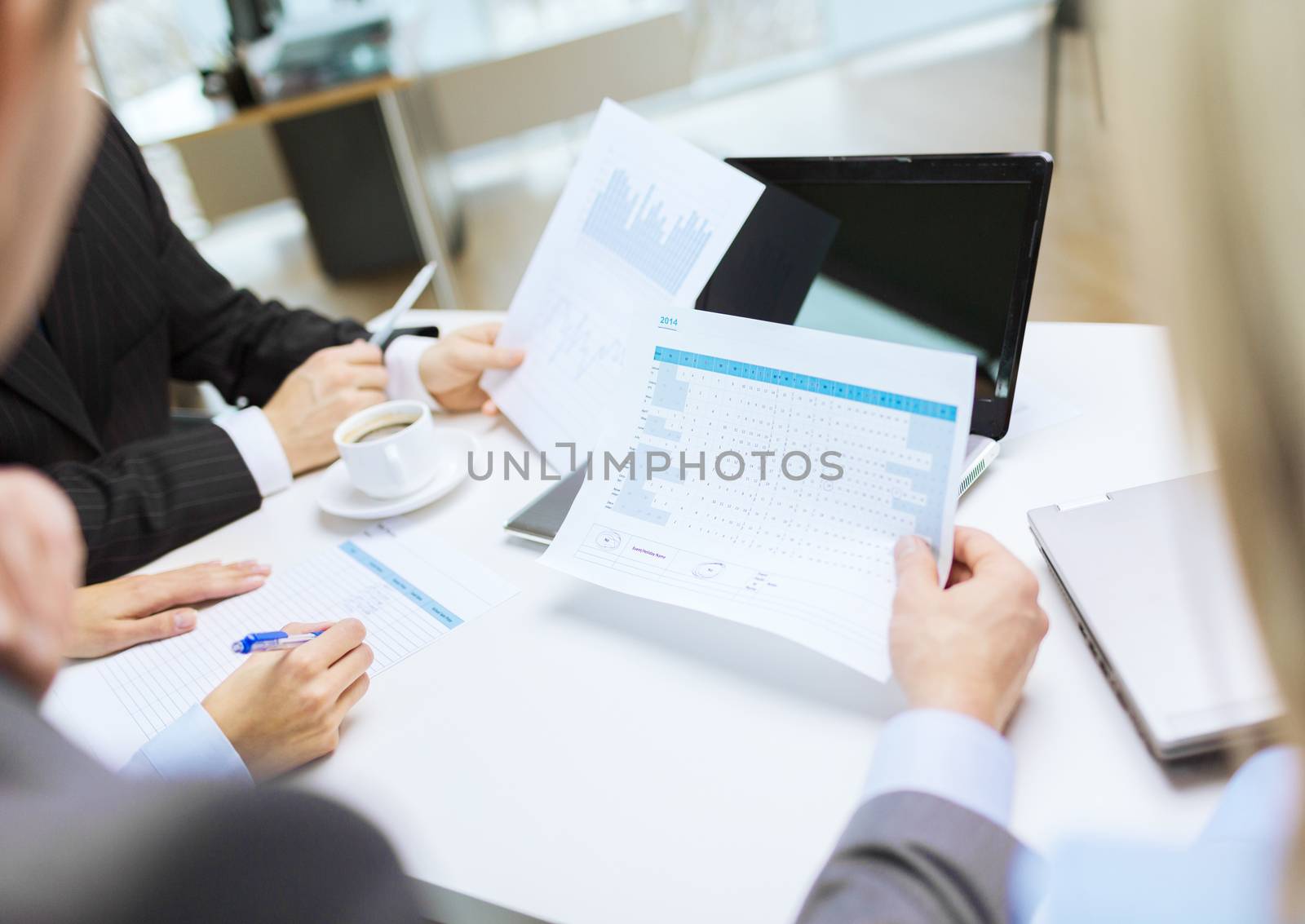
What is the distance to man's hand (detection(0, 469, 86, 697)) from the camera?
1.38 feet

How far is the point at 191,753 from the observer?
642 mm

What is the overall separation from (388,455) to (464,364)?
0.62 feet

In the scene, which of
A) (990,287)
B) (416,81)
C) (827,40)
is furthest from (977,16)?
(990,287)

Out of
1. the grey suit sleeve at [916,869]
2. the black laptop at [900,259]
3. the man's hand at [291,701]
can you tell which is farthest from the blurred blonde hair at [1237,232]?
the man's hand at [291,701]

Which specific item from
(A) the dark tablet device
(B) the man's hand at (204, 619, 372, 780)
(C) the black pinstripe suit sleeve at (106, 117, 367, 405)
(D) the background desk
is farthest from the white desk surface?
(D) the background desk

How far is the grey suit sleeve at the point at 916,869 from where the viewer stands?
0.44 meters

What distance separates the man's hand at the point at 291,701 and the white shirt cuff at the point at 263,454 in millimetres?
358

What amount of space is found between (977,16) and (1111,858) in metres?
5.64

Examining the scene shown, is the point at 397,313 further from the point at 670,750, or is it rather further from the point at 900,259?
the point at 670,750

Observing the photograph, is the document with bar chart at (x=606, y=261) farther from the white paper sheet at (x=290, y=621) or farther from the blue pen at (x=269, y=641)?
the blue pen at (x=269, y=641)

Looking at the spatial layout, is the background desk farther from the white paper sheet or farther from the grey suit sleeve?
the grey suit sleeve

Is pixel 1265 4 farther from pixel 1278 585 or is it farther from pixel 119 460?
pixel 119 460

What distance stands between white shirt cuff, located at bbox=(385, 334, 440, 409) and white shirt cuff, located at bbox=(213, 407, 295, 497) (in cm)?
16

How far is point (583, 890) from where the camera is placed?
51 centimetres
